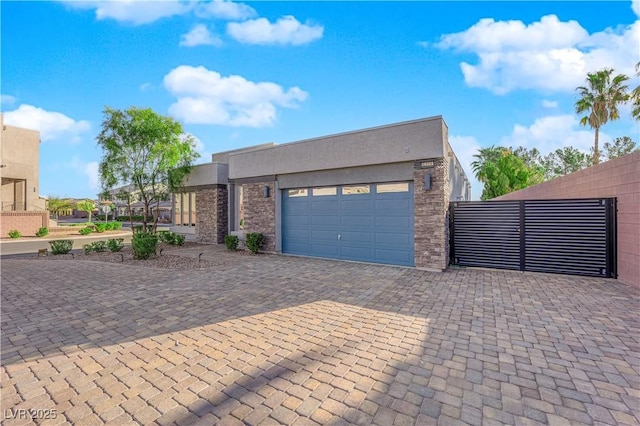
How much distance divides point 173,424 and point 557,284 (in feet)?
25.9

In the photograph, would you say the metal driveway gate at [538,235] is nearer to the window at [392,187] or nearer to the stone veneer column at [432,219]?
the stone veneer column at [432,219]

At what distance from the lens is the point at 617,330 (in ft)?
13.8

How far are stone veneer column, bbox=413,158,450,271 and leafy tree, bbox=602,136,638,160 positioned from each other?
36.4 m

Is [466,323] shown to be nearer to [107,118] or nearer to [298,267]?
[298,267]

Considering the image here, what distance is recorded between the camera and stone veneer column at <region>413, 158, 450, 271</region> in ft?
27.0

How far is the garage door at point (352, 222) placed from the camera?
8953 mm

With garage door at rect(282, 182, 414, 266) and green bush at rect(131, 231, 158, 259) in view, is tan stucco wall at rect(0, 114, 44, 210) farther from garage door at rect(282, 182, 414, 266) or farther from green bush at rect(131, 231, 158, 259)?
garage door at rect(282, 182, 414, 266)

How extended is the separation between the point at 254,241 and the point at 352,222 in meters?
3.97

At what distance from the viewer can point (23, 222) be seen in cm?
2059

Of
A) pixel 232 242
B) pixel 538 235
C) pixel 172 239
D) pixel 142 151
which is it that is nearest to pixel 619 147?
pixel 538 235

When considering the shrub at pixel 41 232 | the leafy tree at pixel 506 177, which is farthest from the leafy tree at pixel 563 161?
the shrub at pixel 41 232

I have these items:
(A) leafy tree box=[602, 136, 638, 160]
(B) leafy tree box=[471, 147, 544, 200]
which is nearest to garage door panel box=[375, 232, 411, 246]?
(B) leafy tree box=[471, 147, 544, 200]

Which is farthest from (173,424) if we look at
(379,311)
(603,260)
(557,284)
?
(603,260)

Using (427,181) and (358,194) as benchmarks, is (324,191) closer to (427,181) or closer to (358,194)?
(358,194)
